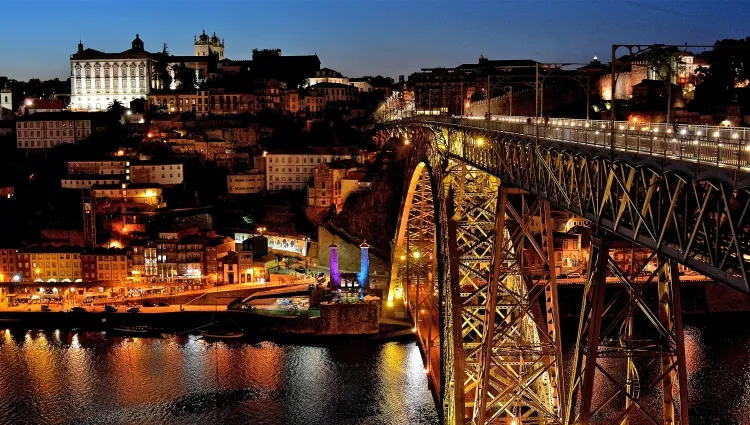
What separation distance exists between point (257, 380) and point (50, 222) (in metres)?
20.6

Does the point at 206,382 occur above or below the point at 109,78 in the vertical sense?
below

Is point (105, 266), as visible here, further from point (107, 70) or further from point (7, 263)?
point (107, 70)

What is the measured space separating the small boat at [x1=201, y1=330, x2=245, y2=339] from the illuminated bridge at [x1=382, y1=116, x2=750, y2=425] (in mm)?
13310

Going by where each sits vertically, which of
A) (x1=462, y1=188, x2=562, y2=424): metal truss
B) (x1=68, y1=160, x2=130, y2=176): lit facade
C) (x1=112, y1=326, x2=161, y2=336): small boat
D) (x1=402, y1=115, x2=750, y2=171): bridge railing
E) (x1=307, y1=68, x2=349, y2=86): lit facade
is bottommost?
(x1=112, y1=326, x2=161, y2=336): small boat

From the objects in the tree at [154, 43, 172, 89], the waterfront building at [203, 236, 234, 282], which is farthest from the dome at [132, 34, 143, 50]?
the waterfront building at [203, 236, 234, 282]

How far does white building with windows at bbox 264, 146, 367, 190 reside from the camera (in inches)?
1855

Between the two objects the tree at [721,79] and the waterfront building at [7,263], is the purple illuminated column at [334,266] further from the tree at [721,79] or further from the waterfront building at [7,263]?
the waterfront building at [7,263]

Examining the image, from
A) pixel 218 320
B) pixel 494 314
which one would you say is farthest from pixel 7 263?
pixel 494 314

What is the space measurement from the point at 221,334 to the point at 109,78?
37.6 metres

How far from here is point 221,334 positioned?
31.9 meters

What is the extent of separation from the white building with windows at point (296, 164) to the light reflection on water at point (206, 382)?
54.4ft

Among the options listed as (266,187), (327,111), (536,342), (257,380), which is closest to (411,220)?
(257,380)

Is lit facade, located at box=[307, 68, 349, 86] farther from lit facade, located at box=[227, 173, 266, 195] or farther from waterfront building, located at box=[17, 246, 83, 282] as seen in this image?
waterfront building, located at box=[17, 246, 83, 282]

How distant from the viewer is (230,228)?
43.6 metres
